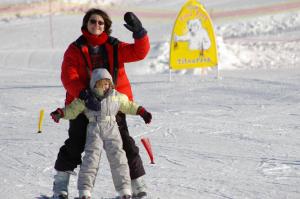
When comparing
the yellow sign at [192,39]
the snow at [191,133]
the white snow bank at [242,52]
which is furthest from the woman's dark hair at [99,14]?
the white snow bank at [242,52]

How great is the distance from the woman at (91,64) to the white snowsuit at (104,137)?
4.2 inches

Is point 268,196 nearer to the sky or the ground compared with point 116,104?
nearer to the ground

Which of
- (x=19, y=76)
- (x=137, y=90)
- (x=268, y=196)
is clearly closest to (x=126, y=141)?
(x=268, y=196)

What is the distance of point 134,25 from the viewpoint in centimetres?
451

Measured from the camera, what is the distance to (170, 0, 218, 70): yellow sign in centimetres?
1164

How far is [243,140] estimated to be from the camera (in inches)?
283

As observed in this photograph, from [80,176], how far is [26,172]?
141cm

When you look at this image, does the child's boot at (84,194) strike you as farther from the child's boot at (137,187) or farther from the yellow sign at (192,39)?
the yellow sign at (192,39)

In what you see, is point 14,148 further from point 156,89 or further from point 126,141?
point 156,89

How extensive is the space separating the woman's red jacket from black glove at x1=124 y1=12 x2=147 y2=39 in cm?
3

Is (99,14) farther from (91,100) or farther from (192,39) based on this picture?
(192,39)

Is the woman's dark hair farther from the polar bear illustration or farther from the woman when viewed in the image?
the polar bear illustration

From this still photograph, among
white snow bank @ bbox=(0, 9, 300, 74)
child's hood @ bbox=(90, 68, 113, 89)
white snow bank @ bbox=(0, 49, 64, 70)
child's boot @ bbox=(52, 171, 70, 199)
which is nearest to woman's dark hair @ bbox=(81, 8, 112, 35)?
child's hood @ bbox=(90, 68, 113, 89)

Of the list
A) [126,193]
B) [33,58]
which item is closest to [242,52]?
[33,58]
